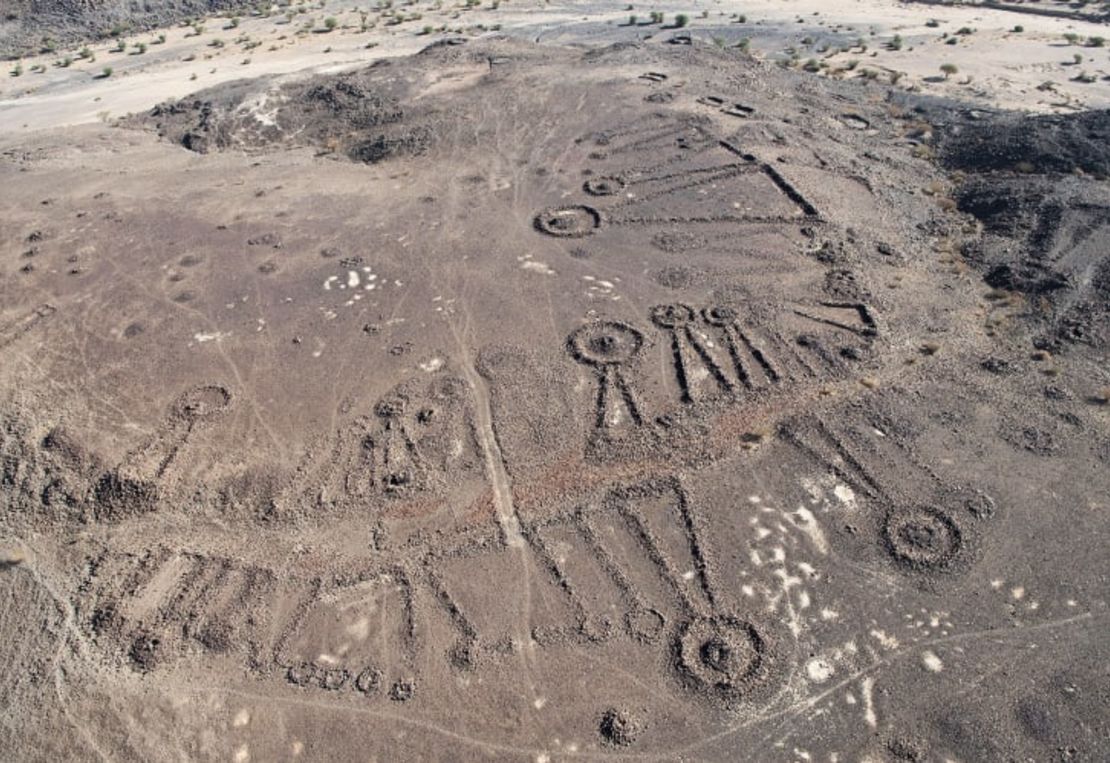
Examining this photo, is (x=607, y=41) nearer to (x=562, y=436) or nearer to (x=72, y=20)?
(x=562, y=436)

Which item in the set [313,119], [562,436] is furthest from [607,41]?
[562,436]

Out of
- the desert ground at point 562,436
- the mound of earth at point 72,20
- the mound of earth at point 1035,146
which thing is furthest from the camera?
the mound of earth at point 72,20

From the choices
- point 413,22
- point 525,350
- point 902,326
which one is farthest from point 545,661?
point 413,22

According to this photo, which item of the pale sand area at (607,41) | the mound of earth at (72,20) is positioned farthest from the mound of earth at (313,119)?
the mound of earth at (72,20)

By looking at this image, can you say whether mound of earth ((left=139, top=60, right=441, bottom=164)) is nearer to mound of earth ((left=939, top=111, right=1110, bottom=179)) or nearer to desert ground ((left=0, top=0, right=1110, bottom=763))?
desert ground ((left=0, top=0, right=1110, bottom=763))

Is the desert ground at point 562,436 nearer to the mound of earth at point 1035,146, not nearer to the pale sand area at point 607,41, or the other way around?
the mound of earth at point 1035,146
